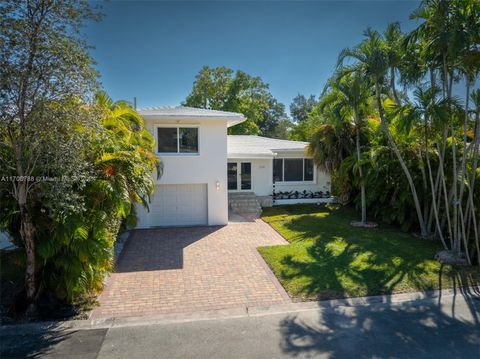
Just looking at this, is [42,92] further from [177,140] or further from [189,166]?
[189,166]

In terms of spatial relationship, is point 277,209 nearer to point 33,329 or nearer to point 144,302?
point 144,302

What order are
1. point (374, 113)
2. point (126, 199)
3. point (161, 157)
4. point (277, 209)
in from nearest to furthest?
point (126, 199) < point (161, 157) < point (374, 113) < point (277, 209)

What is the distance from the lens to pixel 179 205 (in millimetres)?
14609

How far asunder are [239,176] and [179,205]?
19.6ft

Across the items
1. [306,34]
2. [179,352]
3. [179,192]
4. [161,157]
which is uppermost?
[306,34]

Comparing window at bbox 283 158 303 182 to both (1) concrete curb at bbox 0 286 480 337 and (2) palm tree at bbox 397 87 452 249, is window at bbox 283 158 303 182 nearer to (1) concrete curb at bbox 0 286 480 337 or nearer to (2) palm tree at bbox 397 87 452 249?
(2) palm tree at bbox 397 87 452 249

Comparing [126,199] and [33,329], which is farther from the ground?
[126,199]

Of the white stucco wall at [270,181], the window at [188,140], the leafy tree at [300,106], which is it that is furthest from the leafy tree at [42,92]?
the leafy tree at [300,106]

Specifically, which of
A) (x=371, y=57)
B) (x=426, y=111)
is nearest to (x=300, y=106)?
(x=371, y=57)

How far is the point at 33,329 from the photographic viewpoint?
5996mm

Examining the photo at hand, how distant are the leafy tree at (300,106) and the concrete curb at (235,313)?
179ft

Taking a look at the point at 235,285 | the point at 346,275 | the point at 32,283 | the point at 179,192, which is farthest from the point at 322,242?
the point at 32,283

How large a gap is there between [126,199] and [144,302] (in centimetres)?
240

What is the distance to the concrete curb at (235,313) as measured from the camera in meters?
6.07
